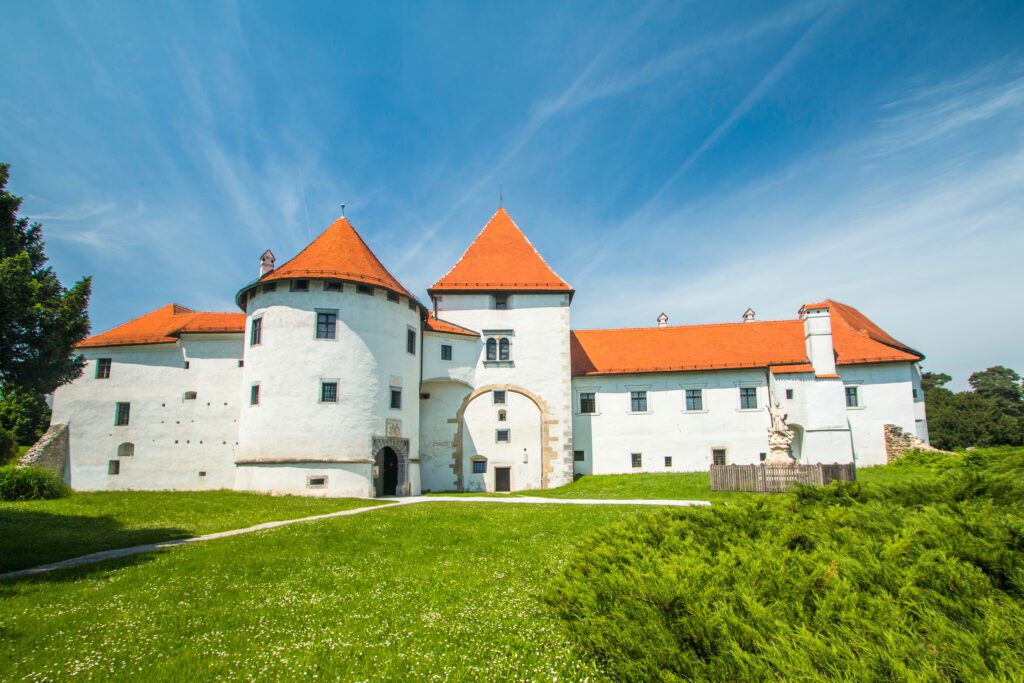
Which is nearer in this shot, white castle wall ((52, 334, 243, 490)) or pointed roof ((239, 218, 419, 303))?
pointed roof ((239, 218, 419, 303))

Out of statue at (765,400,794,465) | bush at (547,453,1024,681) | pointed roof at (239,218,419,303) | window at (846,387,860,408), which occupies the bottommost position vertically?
bush at (547,453,1024,681)

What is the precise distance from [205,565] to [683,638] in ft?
27.3

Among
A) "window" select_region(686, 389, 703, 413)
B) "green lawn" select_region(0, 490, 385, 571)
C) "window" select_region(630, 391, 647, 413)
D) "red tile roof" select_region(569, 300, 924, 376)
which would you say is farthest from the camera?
"window" select_region(630, 391, 647, 413)

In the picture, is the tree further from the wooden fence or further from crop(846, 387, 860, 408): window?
crop(846, 387, 860, 408): window

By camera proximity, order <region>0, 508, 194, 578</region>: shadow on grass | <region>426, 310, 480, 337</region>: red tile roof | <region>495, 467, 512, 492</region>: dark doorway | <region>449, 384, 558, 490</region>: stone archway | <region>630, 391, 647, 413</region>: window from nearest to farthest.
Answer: <region>0, 508, 194, 578</region>: shadow on grass < <region>449, 384, 558, 490</region>: stone archway < <region>495, 467, 512, 492</region>: dark doorway < <region>426, 310, 480, 337</region>: red tile roof < <region>630, 391, 647, 413</region>: window

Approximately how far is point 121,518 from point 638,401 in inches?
947

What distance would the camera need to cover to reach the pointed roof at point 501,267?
31.0 m

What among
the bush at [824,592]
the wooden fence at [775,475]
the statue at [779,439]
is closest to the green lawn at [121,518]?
the bush at [824,592]

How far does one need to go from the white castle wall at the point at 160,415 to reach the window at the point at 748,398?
85.7 feet

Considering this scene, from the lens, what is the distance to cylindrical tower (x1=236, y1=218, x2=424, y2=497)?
24.0 m

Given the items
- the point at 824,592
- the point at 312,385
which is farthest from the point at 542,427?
the point at 824,592

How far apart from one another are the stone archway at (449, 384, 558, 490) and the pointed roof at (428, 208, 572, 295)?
540 centimetres

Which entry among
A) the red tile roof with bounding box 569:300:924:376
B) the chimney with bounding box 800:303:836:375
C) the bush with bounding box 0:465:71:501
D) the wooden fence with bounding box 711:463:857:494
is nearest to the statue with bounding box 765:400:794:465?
the wooden fence with bounding box 711:463:857:494

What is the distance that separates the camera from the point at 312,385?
2448cm
